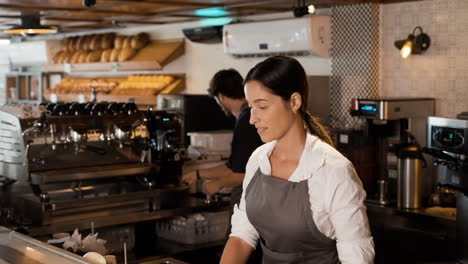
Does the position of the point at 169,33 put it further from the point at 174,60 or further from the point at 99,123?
the point at 99,123

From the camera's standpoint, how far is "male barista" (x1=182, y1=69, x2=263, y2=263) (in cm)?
365

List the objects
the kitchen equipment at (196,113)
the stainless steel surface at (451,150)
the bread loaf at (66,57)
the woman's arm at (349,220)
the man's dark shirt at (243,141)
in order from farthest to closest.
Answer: the bread loaf at (66,57) → the kitchen equipment at (196,113) → the stainless steel surface at (451,150) → the man's dark shirt at (243,141) → the woman's arm at (349,220)

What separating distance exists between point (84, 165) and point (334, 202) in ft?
8.95

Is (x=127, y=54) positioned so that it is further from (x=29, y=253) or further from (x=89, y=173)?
(x=29, y=253)

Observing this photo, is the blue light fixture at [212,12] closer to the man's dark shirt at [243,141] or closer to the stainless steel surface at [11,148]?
the stainless steel surface at [11,148]

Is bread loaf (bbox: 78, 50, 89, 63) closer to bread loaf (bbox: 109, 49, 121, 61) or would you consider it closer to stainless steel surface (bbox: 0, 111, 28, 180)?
bread loaf (bbox: 109, 49, 121, 61)

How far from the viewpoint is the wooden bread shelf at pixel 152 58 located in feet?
24.0

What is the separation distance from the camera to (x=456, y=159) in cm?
380

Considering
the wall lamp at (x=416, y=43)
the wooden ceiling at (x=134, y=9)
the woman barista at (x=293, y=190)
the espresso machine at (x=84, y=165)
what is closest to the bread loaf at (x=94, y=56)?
the wooden ceiling at (x=134, y=9)

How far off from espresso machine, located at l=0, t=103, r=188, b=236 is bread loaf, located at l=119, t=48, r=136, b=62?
3247 millimetres

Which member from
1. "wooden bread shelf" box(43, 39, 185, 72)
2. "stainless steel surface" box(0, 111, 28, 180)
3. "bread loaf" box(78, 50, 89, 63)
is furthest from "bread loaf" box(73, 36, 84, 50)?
"stainless steel surface" box(0, 111, 28, 180)

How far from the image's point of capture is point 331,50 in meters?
5.52

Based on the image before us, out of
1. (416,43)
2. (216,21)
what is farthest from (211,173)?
(216,21)

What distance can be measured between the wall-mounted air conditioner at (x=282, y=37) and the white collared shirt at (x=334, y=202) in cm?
316
